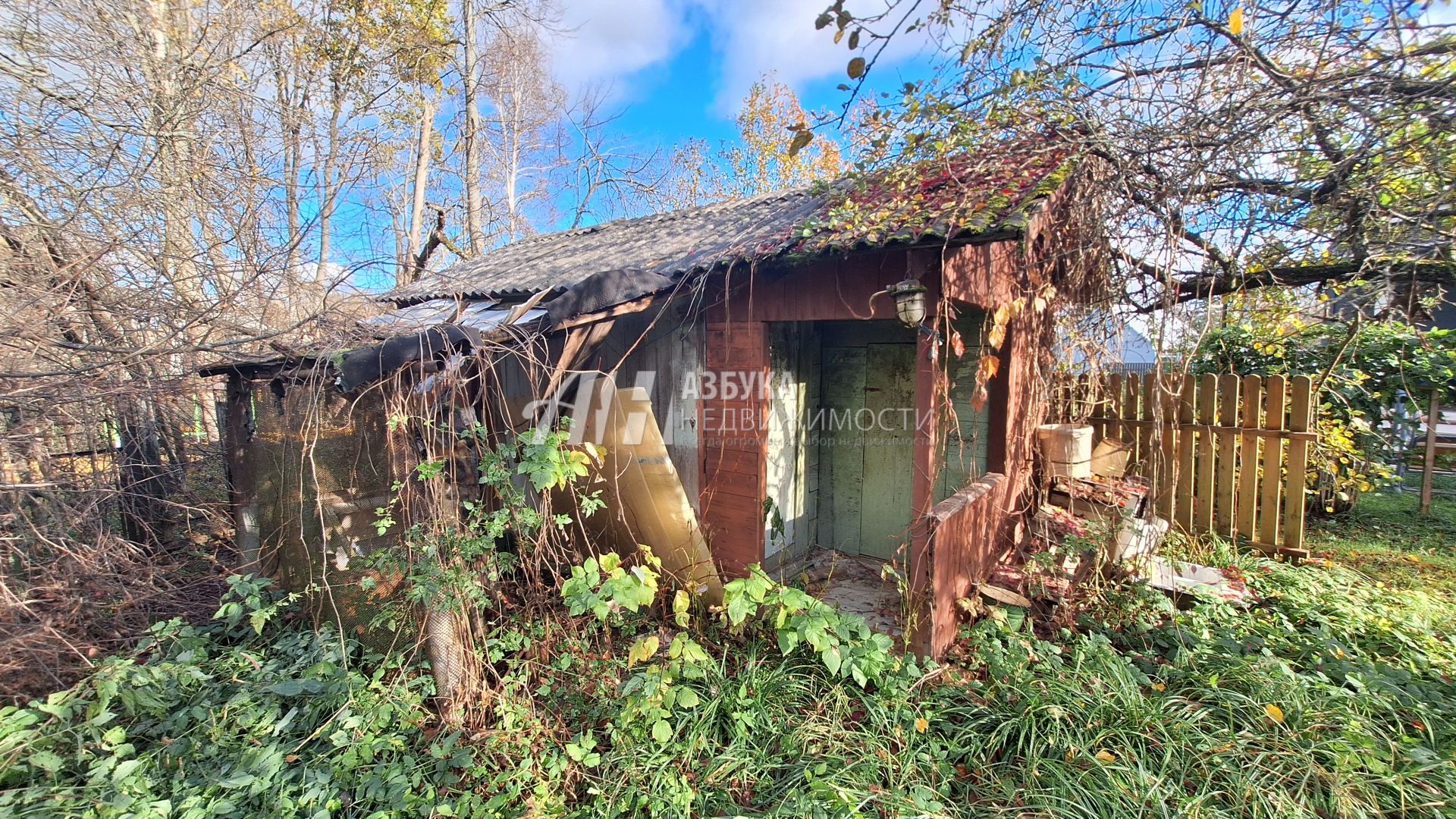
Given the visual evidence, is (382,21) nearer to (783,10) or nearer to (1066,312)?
(783,10)

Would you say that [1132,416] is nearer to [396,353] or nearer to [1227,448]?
[1227,448]

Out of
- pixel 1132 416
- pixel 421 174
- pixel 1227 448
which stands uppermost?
pixel 421 174

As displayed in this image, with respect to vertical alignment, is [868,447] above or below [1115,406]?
below

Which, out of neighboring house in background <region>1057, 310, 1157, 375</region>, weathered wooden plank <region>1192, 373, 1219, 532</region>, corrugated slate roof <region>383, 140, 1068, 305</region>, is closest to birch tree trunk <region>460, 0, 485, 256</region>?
corrugated slate roof <region>383, 140, 1068, 305</region>

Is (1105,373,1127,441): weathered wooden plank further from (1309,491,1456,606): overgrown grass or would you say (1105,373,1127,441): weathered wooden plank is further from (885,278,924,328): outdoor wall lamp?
(885,278,924,328): outdoor wall lamp

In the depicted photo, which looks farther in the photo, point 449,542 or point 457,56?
point 457,56

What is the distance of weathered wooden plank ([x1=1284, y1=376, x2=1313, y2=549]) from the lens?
5645mm

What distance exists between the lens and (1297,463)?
573 cm

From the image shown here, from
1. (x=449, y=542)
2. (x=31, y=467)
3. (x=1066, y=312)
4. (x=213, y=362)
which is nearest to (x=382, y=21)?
(x=213, y=362)

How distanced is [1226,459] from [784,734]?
6047 millimetres

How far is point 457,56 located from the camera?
14219 mm

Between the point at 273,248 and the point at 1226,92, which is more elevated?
the point at 1226,92

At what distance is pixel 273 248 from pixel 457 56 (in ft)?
38.9

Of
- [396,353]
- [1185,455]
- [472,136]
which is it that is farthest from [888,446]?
[472,136]
